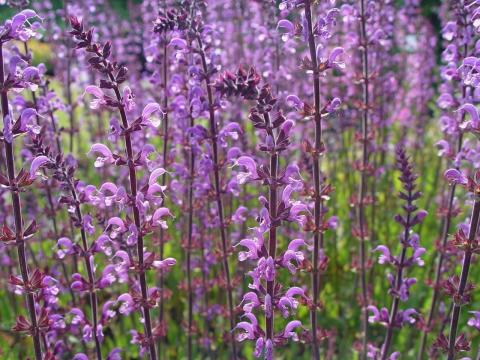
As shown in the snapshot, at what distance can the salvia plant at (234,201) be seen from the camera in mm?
3828

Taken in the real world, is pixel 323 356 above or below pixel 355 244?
below

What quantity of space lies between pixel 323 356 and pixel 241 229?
1874 millimetres

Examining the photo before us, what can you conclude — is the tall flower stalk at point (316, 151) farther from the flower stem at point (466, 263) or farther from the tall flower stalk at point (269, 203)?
the flower stem at point (466, 263)

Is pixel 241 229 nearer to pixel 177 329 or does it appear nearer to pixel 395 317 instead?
pixel 177 329

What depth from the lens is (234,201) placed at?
8445 millimetres

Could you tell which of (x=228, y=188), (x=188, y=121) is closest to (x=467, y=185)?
(x=228, y=188)

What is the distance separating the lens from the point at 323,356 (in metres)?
6.80

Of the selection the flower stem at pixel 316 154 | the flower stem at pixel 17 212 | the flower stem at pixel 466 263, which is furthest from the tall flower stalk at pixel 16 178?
the flower stem at pixel 466 263

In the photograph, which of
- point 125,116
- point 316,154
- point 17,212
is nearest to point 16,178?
point 17,212

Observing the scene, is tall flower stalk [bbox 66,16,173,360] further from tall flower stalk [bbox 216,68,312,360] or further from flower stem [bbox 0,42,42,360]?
tall flower stalk [bbox 216,68,312,360]

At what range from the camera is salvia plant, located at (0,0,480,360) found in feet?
12.6

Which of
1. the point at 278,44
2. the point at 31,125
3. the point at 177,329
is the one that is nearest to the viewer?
the point at 31,125

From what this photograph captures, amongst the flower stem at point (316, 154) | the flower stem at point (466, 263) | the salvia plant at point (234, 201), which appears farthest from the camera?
the flower stem at point (316, 154)

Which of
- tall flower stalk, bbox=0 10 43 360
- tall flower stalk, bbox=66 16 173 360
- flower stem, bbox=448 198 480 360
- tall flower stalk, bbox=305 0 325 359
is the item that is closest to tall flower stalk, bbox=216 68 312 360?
tall flower stalk, bbox=66 16 173 360
